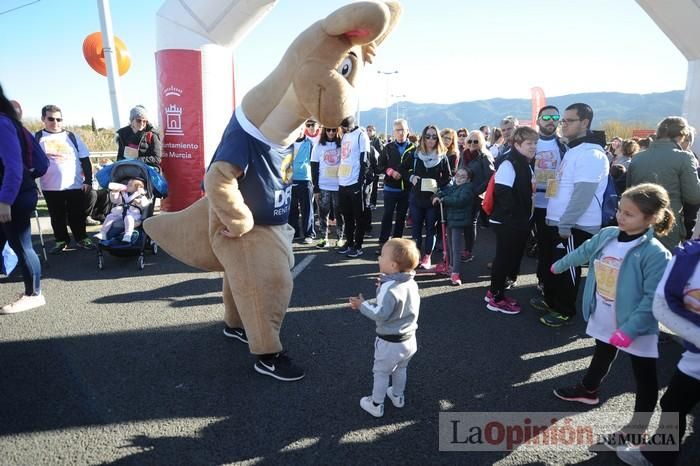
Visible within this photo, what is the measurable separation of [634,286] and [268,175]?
2.42 m

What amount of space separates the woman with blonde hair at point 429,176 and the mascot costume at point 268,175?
9.20 ft

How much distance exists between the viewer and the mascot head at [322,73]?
95.0 inches

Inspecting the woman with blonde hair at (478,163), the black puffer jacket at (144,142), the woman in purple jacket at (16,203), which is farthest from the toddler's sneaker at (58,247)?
the woman with blonde hair at (478,163)

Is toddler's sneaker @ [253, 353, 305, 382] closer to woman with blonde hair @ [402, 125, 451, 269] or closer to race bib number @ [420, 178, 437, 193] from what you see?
woman with blonde hair @ [402, 125, 451, 269]

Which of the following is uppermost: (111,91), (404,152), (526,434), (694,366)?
(111,91)

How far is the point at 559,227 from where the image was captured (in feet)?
12.5

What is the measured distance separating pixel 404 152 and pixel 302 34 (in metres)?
3.83

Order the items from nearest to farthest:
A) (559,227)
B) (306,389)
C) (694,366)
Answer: (694,366), (306,389), (559,227)

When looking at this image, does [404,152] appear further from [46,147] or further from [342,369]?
[46,147]

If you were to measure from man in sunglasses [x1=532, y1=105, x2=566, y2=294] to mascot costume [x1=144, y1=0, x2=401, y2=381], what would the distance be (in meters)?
2.50

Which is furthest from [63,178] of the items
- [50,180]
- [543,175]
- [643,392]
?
[643,392]

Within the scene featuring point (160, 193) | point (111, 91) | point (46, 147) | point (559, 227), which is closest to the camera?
point (559, 227)

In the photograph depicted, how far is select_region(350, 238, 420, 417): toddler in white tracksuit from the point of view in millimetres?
2424

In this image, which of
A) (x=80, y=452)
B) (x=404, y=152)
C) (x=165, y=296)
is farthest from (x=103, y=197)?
(x=80, y=452)
